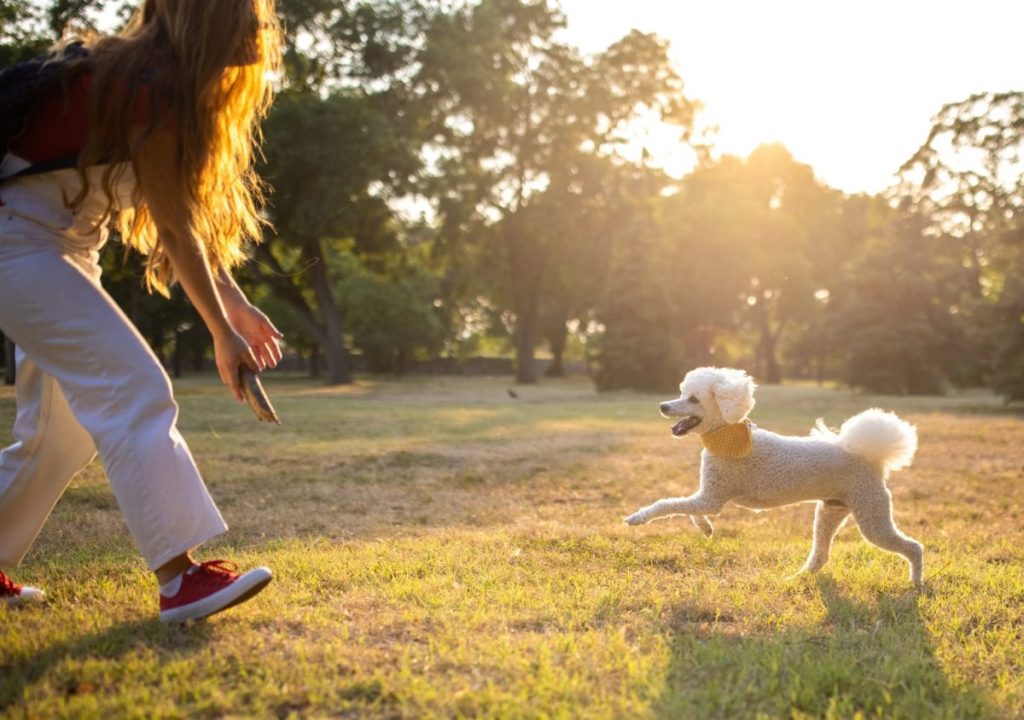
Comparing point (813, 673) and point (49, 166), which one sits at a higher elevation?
point (49, 166)

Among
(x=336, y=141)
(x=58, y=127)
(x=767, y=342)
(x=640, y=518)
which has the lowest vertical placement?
(x=640, y=518)

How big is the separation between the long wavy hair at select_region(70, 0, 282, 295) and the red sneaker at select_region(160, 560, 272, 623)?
4.10 feet

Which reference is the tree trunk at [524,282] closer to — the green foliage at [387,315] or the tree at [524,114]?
the tree at [524,114]

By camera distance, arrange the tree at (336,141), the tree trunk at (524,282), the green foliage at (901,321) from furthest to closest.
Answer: the tree trunk at (524,282), the green foliage at (901,321), the tree at (336,141)

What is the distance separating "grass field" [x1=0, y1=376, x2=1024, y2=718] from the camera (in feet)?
8.82

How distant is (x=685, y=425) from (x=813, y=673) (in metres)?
1.79

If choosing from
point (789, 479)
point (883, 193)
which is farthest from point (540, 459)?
point (883, 193)

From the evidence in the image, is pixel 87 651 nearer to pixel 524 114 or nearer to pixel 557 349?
pixel 524 114

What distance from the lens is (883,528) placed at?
4.43 meters

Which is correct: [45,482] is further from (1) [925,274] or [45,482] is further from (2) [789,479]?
(1) [925,274]

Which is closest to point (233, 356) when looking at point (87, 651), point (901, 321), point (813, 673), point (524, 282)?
point (87, 651)

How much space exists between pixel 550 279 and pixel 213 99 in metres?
37.8

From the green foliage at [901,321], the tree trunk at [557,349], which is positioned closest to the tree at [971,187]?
the green foliage at [901,321]

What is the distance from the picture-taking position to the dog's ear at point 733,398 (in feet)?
14.8
